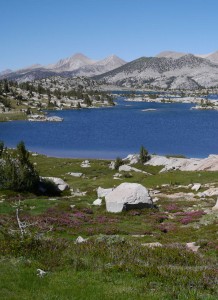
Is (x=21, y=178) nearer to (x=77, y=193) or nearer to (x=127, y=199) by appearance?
(x=77, y=193)

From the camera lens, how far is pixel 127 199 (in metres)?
40.2

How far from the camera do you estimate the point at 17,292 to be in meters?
12.6

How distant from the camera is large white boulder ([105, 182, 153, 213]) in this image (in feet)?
131

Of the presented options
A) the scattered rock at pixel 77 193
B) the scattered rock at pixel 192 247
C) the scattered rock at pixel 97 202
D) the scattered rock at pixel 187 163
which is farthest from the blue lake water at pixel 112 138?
the scattered rock at pixel 192 247

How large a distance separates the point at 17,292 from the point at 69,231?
58.8 ft

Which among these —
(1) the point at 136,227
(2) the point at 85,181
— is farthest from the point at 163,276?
(2) the point at 85,181

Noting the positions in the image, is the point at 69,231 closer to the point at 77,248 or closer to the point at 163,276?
the point at 77,248

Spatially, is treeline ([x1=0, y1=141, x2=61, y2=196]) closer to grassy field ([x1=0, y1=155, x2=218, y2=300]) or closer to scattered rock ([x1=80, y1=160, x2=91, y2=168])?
grassy field ([x1=0, y1=155, x2=218, y2=300])

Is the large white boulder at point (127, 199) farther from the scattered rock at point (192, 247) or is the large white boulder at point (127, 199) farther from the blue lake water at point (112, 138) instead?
the blue lake water at point (112, 138)

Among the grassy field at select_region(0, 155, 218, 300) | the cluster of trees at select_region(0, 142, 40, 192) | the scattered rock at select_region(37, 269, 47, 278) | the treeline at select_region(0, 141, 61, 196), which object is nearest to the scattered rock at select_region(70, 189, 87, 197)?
the treeline at select_region(0, 141, 61, 196)

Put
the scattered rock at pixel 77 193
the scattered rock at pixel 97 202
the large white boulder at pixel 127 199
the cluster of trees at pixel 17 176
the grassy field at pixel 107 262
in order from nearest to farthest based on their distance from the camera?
1. the grassy field at pixel 107 262
2. the large white boulder at pixel 127 199
3. the scattered rock at pixel 97 202
4. the cluster of trees at pixel 17 176
5. the scattered rock at pixel 77 193

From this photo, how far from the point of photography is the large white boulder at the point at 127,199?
39.9m

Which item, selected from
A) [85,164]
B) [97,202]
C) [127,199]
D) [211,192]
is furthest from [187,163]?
[127,199]

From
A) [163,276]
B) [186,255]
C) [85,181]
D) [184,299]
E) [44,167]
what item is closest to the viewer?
[184,299]
